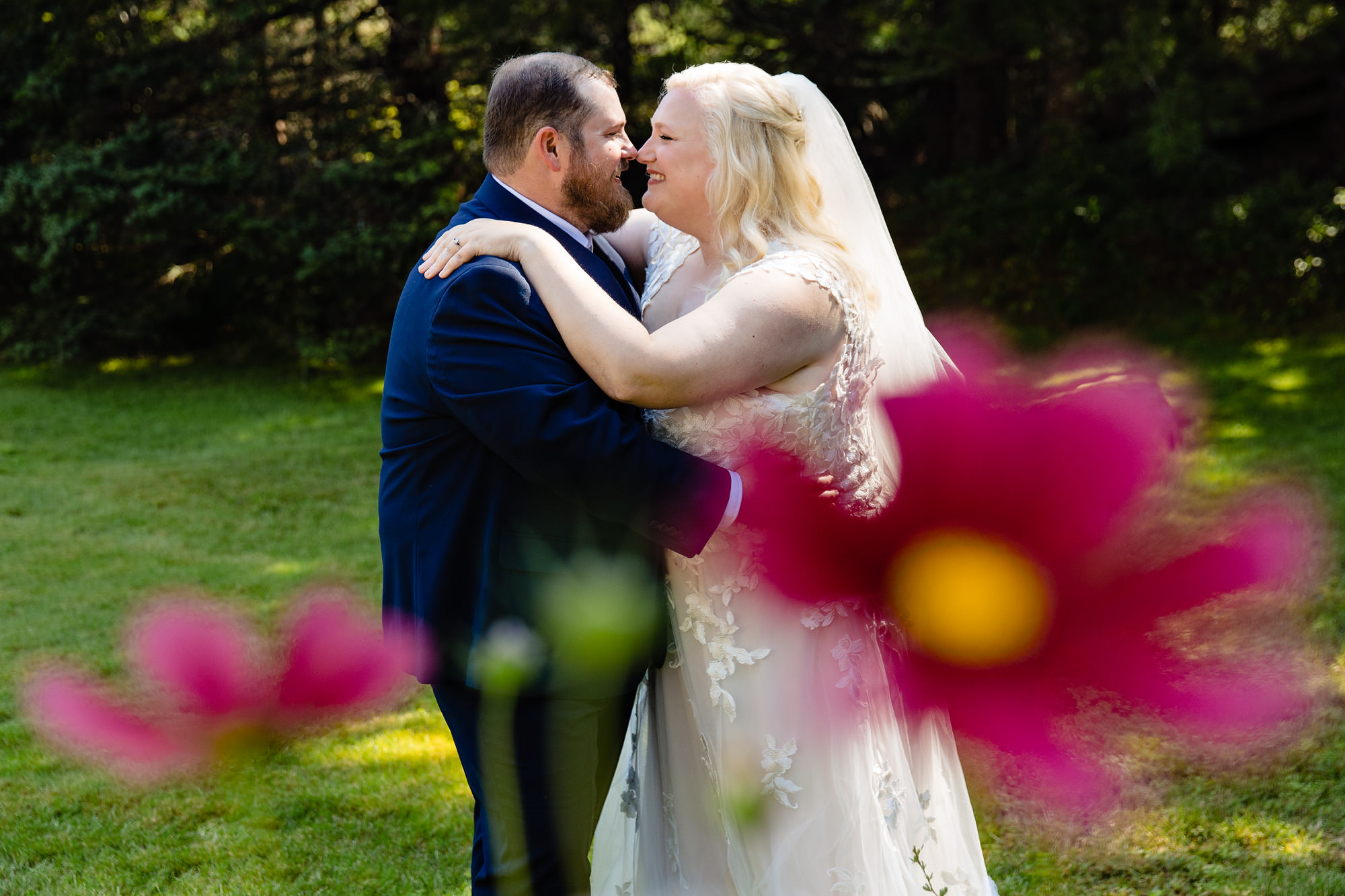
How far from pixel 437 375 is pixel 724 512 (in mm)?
627

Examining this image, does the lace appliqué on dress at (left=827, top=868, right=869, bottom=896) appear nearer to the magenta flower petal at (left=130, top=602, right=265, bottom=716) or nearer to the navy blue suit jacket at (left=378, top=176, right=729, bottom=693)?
the navy blue suit jacket at (left=378, top=176, right=729, bottom=693)

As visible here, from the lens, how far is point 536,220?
7.88 feet

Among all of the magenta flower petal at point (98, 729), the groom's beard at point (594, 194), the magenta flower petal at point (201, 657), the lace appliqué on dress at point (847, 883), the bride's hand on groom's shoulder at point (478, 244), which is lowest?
the magenta flower petal at point (201, 657)

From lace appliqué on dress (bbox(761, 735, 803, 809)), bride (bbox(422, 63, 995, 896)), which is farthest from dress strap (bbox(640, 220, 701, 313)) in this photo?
lace appliqué on dress (bbox(761, 735, 803, 809))

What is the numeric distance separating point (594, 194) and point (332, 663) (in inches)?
154

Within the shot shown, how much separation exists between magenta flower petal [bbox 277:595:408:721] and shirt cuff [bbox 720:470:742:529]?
8.13ft

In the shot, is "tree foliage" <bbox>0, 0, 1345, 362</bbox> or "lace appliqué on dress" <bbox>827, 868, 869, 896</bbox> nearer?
"lace appliqué on dress" <bbox>827, 868, 869, 896</bbox>

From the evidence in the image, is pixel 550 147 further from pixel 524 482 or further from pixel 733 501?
pixel 733 501

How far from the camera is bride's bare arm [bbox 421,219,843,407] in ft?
7.03

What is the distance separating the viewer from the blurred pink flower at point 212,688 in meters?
4.53

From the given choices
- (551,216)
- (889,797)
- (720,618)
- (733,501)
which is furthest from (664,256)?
(889,797)

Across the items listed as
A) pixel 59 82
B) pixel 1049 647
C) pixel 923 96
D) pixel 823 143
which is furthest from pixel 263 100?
pixel 1049 647

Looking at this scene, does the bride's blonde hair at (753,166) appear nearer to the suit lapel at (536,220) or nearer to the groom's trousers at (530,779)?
the suit lapel at (536,220)

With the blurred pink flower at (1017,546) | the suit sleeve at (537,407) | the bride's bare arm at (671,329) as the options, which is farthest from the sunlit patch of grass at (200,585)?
the bride's bare arm at (671,329)
